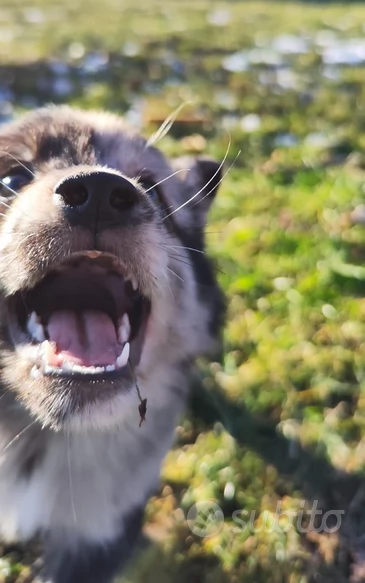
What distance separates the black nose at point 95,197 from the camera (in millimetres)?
1845

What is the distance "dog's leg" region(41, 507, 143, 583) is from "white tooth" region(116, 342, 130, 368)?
2.29 ft

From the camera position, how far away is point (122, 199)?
6.34 ft

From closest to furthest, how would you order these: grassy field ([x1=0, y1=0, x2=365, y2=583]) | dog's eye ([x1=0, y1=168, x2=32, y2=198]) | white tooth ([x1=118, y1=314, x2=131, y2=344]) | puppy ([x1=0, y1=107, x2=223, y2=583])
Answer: puppy ([x1=0, y1=107, x2=223, y2=583]), white tooth ([x1=118, y1=314, x2=131, y2=344]), dog's eye ([x1=0, y1=168, x2=32, y2=198]), grassy field ([x1=0, y1=0, x2=365, y2=583])

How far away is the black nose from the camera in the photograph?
6.05 feet

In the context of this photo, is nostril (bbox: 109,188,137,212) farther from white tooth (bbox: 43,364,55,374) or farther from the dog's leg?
the dog's leg

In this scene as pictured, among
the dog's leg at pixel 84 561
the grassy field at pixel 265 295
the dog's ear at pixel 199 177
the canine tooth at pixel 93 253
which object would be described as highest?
the canine tooth at pixel 93 253

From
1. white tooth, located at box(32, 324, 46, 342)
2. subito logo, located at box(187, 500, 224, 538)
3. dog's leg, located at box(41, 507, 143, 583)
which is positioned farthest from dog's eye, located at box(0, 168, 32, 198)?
subito logo, located at box(187, 500, 224, 538)

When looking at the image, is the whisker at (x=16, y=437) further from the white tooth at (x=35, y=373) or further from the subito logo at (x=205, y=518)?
the subito logo at (x=205, y=518)

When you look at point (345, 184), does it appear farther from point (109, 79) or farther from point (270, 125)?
point (109, 79)

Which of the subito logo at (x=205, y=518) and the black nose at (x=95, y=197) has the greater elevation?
the black nose at (x=95, y=197)

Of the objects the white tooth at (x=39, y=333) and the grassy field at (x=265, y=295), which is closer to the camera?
the white tooth at (x=39, y=333)

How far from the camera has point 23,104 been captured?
6391 millimetres

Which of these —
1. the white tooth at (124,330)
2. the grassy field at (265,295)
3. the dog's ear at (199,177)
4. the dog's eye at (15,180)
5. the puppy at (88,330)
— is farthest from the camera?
the dog's ear at (199,177)

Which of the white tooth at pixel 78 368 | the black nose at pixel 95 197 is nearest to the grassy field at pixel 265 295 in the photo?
the white tooth at pixel 78 368
